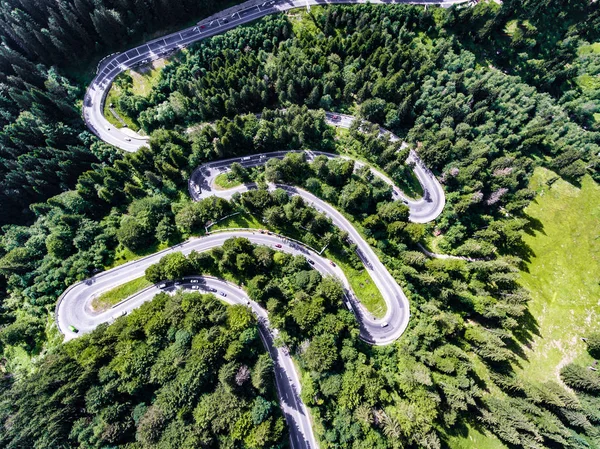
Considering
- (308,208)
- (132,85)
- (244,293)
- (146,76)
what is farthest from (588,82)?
(132,85)

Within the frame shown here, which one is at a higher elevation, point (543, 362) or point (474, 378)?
point (474, 378)

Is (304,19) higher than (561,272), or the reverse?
(304,19)

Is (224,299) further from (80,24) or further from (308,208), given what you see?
(80,24)

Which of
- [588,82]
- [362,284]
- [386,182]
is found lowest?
[362,284]

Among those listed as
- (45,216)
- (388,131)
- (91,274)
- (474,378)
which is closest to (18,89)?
(45,216)

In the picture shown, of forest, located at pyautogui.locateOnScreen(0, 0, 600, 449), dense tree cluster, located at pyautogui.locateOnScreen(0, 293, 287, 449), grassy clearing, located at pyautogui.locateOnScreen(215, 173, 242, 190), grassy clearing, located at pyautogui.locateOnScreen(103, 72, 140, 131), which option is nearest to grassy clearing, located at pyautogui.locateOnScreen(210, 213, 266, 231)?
forest, located at pyautogui.locateOnScreen(0, 0, 600, 449)

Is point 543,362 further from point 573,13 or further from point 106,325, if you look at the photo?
point 573,13

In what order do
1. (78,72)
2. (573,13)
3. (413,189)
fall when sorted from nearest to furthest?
(413,189) < (78,72) < (573,13)
